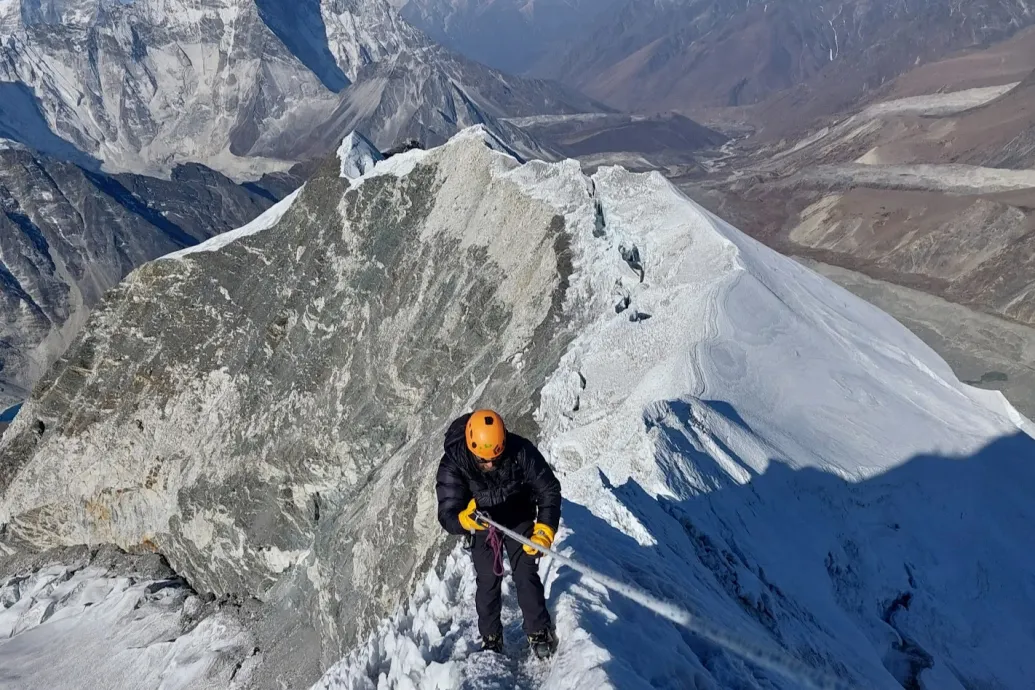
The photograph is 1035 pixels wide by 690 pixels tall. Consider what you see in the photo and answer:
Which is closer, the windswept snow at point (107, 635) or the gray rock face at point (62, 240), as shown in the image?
the windswept snow at point (107, 635)

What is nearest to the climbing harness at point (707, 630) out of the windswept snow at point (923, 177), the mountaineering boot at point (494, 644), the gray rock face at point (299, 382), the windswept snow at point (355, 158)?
the mountaineering boot at point (494, 644)

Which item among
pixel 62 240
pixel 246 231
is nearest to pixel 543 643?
pixel 246 231

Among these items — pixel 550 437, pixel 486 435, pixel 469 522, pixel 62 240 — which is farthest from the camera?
pixel 62 240

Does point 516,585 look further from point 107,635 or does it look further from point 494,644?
point 107,635

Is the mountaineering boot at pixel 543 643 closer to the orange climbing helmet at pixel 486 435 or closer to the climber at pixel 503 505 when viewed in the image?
the climber at pixel 503 505

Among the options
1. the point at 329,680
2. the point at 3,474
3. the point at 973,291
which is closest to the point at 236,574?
the point at 3,474

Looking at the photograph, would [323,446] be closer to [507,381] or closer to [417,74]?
[507,381]

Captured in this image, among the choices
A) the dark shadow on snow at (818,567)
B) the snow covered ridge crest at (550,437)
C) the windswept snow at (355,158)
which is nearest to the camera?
the dark shadow on snow at (818,567)

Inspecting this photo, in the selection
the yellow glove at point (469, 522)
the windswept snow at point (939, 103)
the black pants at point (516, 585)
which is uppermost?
the yellow glove at point (469, 522)
